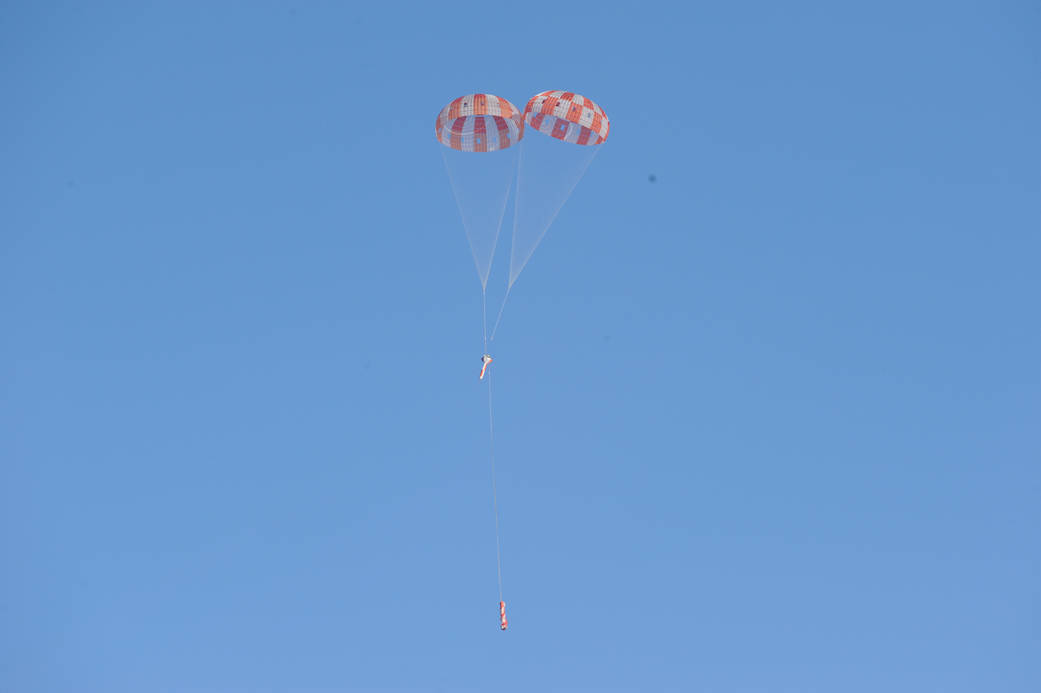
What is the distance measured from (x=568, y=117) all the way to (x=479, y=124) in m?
2.14

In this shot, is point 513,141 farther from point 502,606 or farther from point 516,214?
point 502,606

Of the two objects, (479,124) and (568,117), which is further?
(479,124)

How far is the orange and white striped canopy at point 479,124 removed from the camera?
2269 centimetres

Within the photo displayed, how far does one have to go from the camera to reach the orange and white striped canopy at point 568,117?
902 inches

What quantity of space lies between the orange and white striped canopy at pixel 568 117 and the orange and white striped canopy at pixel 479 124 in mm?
462

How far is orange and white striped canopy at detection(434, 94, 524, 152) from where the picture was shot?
22.7 m

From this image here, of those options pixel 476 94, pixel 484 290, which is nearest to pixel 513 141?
pixel 476 94

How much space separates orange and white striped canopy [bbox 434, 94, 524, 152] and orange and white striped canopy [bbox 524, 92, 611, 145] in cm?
46

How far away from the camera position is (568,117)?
22.9 m

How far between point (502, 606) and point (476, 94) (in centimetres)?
1135

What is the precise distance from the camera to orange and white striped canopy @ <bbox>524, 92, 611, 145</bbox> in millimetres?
22906

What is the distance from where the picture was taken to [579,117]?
2298 centimetres

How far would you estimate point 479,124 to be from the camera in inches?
928

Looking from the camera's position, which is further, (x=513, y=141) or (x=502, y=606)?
(x=513, y=141)
